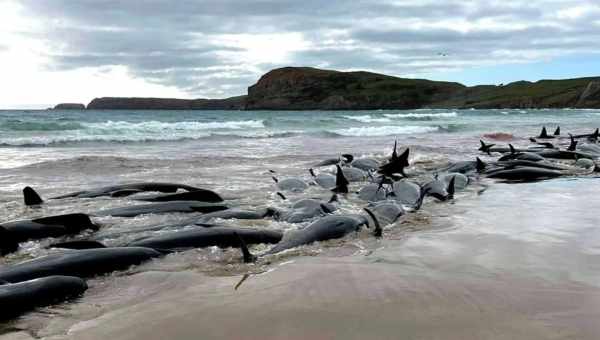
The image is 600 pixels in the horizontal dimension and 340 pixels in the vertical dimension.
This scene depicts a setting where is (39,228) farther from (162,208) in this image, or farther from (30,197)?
(30,197)

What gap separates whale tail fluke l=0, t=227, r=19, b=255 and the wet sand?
1.80 meters

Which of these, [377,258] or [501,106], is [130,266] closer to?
[377,258]

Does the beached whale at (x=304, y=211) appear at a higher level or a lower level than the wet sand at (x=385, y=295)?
lower

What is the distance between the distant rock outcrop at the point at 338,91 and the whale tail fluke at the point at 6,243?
133372mm

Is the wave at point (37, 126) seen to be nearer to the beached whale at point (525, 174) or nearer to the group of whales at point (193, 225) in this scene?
the group of whales at point (193, 225)

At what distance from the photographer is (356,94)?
14600cm

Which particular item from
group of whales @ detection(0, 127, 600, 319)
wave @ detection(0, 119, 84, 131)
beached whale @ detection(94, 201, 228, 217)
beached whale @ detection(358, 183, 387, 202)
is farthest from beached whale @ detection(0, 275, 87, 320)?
wave @ detection(0, 119, 84, 131)

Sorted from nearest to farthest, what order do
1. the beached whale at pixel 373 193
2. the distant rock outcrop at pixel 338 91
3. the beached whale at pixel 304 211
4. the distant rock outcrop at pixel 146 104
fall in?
the beached whale at pixel 304 211 < the beached whale at pixel 373 193 < the distant rock outcrop at pixel 338 91 < the distant rock outcrop at pixel 146 104

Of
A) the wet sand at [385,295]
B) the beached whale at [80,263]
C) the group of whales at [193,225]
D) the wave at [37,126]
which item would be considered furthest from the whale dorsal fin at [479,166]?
the wave at [37,126]

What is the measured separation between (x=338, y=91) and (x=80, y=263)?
476 ft

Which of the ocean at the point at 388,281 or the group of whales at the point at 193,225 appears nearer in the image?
the ocean at the point at 388,281

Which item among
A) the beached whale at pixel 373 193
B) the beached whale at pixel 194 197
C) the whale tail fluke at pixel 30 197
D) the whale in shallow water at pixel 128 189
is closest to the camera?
the beached whale at pixel 194 197

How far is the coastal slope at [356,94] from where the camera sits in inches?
4955

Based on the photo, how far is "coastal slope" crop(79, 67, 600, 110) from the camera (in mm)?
125856
